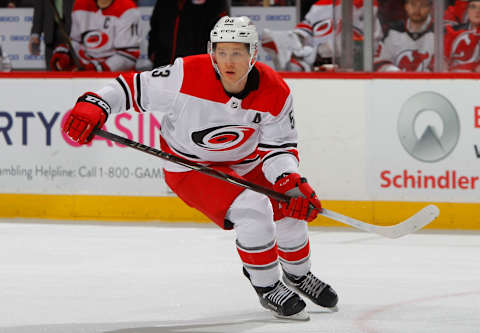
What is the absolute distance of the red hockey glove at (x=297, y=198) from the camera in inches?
119

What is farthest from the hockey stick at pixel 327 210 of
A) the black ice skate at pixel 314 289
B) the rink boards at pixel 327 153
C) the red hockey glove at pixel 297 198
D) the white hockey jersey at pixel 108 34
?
the white hockey jersey at pixel 108 34

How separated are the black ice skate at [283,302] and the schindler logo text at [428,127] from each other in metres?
2.33

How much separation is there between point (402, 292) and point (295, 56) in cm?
220

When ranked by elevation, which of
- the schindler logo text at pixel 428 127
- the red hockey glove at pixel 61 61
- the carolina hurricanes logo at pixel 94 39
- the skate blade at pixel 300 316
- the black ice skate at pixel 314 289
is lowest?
the skate blade at pixel 300 316

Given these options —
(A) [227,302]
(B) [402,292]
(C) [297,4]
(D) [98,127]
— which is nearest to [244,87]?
(D) [98,127]

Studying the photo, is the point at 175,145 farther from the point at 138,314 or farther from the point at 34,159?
the point at 34,159

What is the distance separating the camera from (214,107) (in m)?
3.14

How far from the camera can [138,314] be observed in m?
3.17

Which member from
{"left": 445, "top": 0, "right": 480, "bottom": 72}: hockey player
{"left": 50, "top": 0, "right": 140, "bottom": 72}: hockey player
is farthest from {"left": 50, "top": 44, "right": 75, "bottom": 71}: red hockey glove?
{"left": 445, "top": 0, "right": 480, "bottom": 72}: hockey player

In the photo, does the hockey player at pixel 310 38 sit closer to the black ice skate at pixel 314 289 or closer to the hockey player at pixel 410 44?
the hockey player at pixel 410 44

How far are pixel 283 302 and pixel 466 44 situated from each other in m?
2.63

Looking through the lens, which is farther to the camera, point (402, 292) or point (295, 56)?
point (295, 56)

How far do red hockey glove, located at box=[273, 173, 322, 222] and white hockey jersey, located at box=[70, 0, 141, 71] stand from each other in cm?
280

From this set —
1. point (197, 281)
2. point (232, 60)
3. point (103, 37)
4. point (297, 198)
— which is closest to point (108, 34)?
point (103, 37)
